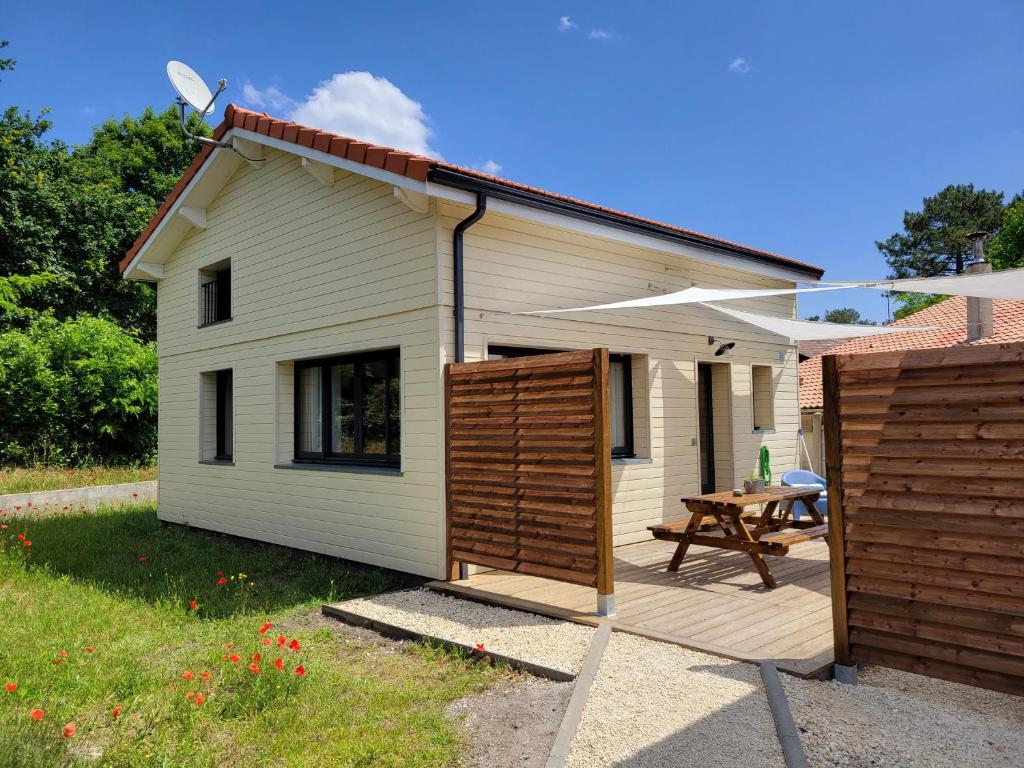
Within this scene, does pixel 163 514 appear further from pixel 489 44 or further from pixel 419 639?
pixel 489 44

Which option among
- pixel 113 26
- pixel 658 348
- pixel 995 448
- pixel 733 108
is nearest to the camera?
pixel 995 448

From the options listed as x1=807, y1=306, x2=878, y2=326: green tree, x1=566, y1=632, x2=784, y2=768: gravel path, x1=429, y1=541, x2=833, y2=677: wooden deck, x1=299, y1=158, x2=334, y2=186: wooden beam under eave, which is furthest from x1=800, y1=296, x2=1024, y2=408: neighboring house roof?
x1=807, y1=306, x2=878, y2=326: green tree

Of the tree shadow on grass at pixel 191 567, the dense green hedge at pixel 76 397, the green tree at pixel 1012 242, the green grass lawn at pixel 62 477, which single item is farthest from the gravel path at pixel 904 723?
the green tree at pixel 1012 242

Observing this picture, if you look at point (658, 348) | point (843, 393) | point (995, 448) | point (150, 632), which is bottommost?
point (150, 632)

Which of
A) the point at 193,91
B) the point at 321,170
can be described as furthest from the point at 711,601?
the point at 193,91

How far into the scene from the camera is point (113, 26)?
543 inches

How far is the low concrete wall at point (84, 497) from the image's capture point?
1147cm

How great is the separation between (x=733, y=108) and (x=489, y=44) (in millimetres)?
10527

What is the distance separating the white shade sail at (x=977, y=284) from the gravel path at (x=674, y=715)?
357 centimetres

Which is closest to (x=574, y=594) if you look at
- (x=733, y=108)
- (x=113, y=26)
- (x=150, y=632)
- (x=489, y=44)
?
(x=150, y=632)

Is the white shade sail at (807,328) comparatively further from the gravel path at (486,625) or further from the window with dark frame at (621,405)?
the gravel path at (486,625)

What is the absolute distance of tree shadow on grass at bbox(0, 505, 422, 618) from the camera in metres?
6.22

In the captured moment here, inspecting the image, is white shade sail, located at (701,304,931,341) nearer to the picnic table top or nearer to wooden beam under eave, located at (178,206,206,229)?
the picnic table top

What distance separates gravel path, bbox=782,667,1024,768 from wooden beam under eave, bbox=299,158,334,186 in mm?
6284
